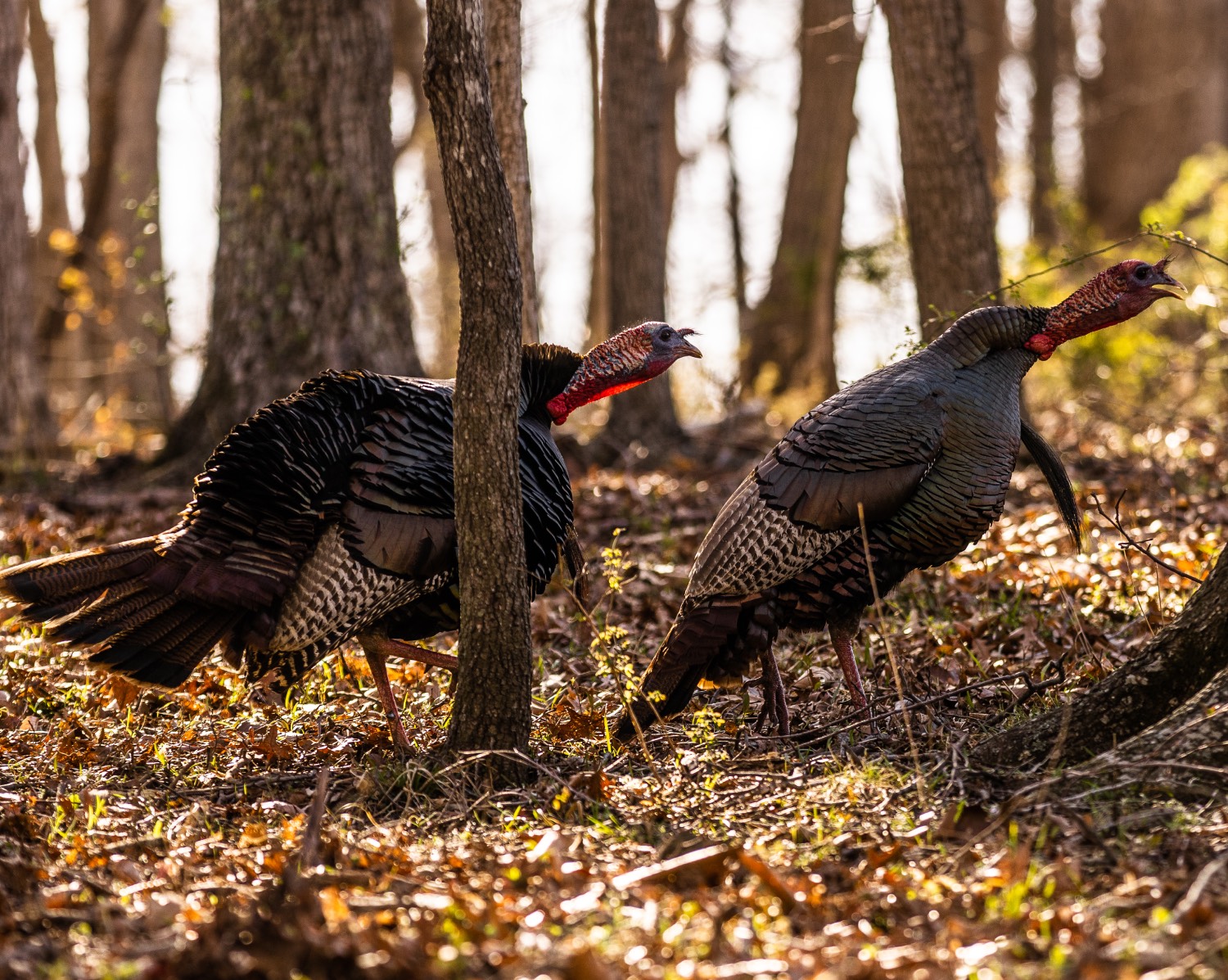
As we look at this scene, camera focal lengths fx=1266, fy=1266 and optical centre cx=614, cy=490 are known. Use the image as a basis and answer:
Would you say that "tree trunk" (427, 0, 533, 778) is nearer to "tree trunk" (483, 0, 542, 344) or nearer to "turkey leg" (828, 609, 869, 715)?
"turkey leg" (828, 609, 869, 715)

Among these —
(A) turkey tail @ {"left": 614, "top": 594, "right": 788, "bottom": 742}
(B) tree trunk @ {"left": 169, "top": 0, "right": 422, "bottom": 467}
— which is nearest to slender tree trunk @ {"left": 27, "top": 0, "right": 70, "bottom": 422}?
(B) tree trunk @ {"left": 169, "top": 0, "right": 422, "bottom": 467}

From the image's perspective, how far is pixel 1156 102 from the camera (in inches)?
639

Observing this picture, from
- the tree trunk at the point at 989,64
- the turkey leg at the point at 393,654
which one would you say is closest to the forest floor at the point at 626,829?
the turkey leg at the point at 393,654

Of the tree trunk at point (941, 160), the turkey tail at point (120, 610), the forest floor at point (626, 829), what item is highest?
the tree trunk at point (941, 160)

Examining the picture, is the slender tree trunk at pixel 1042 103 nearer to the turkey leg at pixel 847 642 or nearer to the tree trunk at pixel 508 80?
the tree trunk at pixel 508 80

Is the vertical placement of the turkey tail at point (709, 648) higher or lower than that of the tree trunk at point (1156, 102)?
lower

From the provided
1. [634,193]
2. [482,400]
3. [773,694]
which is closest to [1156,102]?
[634,193]

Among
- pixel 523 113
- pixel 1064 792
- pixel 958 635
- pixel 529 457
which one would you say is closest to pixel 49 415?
pixel 523 113

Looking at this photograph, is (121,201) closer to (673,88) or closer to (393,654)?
(673,88)

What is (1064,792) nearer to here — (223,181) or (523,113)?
(523,113)

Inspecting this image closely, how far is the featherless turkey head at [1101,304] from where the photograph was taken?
15.3 feet

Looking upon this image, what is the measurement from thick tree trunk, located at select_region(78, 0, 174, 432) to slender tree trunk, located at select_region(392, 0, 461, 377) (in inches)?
118

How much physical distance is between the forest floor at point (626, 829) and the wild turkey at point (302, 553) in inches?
15.5

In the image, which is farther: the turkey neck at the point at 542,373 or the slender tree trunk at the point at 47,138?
the slender tree trunk at the point at 47,138
